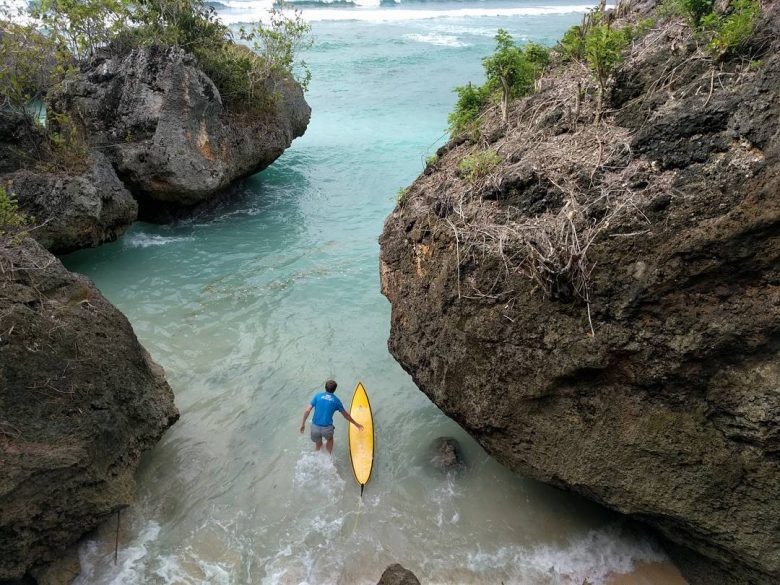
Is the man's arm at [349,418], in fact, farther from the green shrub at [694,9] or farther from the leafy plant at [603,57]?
the green shrub at [694,9]

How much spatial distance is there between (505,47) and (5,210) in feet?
23.2

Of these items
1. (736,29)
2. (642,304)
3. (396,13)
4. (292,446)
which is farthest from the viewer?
(396,13)

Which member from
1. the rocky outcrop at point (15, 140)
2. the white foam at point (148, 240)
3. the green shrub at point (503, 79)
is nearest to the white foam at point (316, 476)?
the green shrub at point (503, 79)

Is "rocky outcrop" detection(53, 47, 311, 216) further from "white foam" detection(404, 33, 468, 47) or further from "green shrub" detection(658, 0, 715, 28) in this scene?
"white foam" detection(404, 33, 468, 47)

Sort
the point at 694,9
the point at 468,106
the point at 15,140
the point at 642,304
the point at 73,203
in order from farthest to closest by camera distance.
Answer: the point at 15,140 → the point at 73,203 → the point at 468,106 → the point at 694,9 → the point at 642,304

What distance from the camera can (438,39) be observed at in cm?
3988

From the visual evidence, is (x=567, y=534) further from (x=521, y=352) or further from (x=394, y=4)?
(x=394, y=4)

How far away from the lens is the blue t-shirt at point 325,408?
7.09 metres

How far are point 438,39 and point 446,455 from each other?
39.1m

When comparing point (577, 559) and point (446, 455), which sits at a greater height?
point (446, 455)

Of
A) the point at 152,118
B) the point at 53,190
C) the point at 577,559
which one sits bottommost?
the point at 577,559

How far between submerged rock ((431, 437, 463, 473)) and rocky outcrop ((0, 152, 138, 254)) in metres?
7.99

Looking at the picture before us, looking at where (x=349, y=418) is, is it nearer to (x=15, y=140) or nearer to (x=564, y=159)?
(x=564, y=159)

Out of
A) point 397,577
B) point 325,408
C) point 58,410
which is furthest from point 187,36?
point 397,577
